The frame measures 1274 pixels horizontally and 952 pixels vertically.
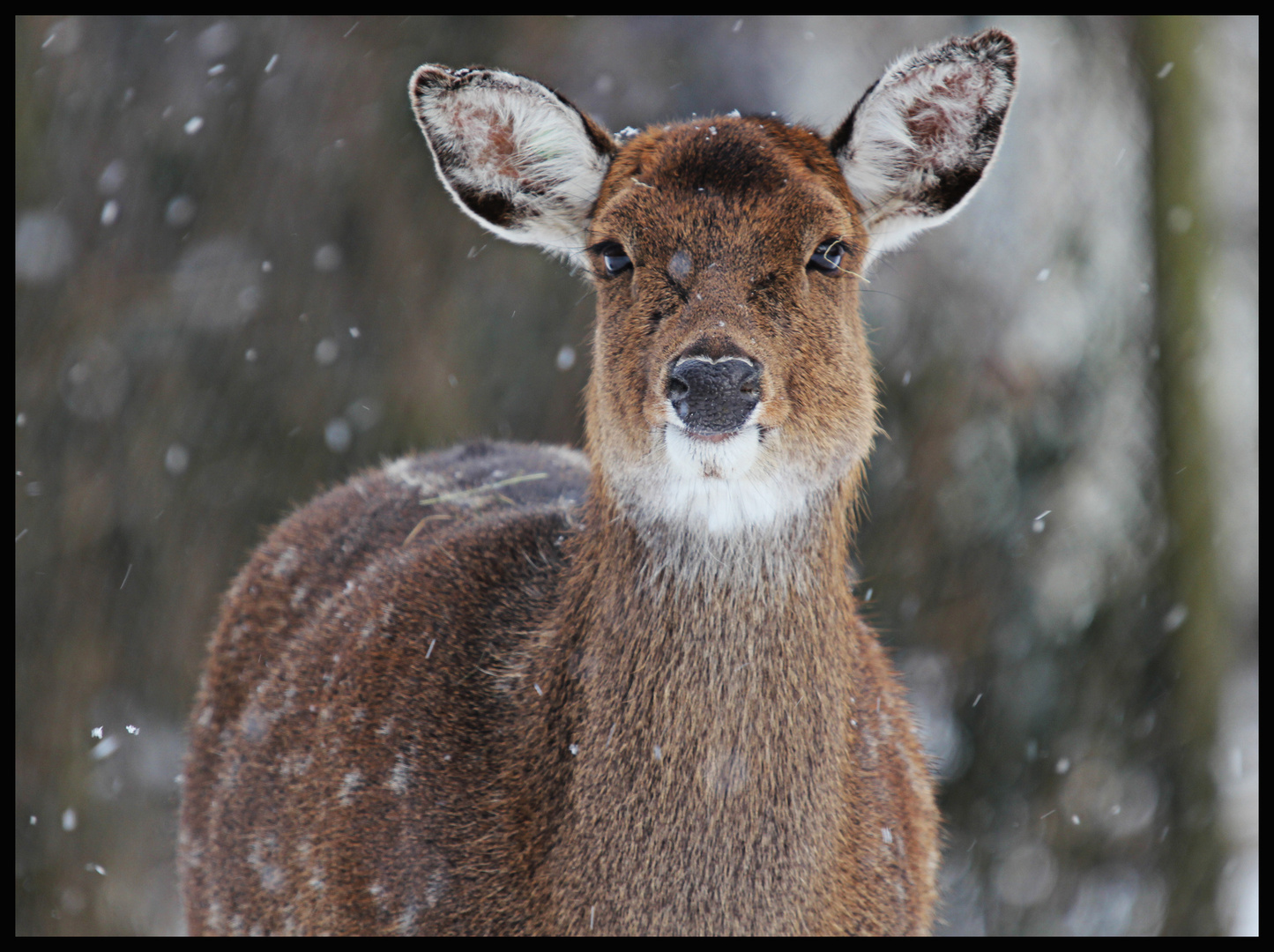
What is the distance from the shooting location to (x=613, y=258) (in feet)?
9.98

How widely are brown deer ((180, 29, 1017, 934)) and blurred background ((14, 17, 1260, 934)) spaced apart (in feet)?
10.8

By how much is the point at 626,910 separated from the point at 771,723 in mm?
574

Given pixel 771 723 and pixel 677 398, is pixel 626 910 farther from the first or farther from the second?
pixel 677 398

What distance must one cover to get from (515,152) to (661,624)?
4.94 ft

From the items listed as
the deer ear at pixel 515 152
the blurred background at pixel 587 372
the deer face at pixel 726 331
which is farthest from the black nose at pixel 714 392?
the blurred background at pixel 587 372

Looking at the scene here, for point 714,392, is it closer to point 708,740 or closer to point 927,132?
point 708,740

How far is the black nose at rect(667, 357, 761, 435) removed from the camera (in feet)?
8.33

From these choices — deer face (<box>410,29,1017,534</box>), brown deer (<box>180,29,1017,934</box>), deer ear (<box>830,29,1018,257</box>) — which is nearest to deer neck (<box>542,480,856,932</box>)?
brown deer (<box>180,29,1017,934</box>)

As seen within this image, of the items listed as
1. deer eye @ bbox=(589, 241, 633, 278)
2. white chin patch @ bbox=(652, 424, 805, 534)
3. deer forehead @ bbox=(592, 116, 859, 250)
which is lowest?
white chin patch @ bbox=(652, 424, 805, 534)

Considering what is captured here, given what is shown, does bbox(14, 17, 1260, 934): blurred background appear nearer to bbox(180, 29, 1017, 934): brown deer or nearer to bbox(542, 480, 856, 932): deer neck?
bbox(180, 29, 1017, 934): brown deer

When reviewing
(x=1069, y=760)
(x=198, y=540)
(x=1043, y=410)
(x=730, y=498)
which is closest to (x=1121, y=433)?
(x=1043, y=410)

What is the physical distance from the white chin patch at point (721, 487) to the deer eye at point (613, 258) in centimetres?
60

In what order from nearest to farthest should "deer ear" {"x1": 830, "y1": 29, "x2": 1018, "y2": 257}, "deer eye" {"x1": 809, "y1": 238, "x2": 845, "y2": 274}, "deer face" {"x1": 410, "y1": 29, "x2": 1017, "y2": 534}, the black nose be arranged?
the black nose → "deer face" {"x1": 410, "y1": 29, "x2": 1017, "y2": 534} → "deer eye" {"x1": 809, "y1": 238, "x2": 845, "y2": 274} → "deer ear" {"x1": 830, "y1": 29, "x2": 1018, "y2": 257}

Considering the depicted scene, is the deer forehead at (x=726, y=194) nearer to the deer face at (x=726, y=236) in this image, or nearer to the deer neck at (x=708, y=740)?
the deer face at (x=726, y=236)
